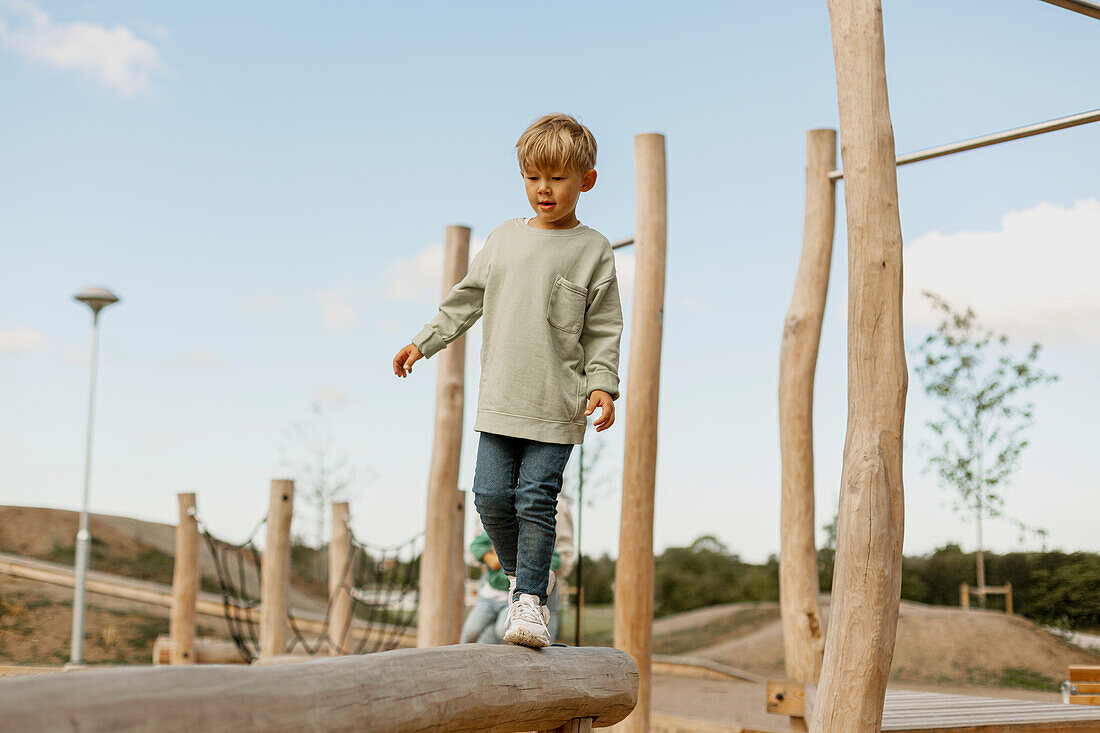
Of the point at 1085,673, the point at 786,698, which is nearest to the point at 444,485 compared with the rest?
the point at 786,698

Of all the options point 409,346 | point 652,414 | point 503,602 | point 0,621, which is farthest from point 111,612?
point 409,346

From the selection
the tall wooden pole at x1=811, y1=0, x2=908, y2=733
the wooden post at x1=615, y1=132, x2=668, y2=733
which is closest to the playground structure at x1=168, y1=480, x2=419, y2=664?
the wooden post at x1=615, y1=132, x2=668, y2=733

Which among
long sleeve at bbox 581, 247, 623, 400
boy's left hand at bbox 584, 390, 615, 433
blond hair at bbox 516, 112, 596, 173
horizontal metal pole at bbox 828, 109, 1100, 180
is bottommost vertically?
boy's left hand at bbox 584, 390, 615, 433

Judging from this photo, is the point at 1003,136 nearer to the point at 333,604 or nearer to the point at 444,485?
the point at 444,485

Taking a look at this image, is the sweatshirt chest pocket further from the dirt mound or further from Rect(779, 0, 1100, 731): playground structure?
the dirt mound

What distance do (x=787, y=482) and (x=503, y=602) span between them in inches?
74.1

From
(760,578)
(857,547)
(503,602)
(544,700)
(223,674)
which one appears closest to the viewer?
(223,674)

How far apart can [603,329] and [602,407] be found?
25 cm

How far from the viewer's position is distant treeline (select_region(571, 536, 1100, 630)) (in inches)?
552

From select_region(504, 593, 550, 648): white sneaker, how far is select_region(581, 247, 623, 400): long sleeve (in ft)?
1.96

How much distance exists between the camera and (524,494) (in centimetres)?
270

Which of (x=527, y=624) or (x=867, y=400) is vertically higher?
(x=867, y=400)

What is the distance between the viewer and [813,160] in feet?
20.6

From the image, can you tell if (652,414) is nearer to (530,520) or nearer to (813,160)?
(813,160)
